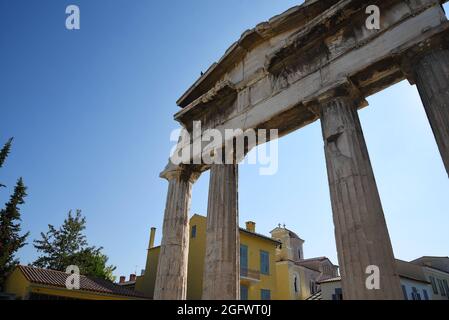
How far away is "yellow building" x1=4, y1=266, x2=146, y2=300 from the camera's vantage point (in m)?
17.6

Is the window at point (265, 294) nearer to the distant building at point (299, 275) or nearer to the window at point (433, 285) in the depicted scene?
the distant building at point (299, 275)

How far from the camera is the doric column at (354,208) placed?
4.89 metres

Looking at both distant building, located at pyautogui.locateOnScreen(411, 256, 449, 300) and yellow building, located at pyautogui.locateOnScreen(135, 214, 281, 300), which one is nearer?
yellow building, located at pyautogui.locateOnScreen(135, 214, 281, 300)

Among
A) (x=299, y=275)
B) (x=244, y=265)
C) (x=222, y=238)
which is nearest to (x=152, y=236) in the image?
(x=244, y=265)

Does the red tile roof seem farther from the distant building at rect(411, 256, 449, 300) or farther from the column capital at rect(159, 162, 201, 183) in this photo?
the distant building at rect(411, 256, 449, 300)

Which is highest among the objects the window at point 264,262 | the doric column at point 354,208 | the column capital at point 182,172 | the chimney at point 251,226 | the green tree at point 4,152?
the green tree at point 4,152

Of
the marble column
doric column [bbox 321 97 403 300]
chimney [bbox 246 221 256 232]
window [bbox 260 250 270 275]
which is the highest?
chimney [bbox 246 221 256 232]

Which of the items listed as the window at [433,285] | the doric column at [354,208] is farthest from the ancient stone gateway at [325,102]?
the window at [433,285]

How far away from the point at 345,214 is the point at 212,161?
15.6ft

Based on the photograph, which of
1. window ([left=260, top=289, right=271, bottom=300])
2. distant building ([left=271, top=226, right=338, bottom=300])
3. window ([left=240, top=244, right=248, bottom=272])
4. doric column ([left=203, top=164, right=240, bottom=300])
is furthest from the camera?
distant building ([left=271, top=226, right=338, bottom=300])

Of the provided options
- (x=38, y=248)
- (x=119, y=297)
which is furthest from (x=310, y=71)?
(x=38, y=248)

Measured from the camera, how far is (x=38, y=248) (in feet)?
106

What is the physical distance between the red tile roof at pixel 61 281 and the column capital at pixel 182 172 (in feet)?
43.1

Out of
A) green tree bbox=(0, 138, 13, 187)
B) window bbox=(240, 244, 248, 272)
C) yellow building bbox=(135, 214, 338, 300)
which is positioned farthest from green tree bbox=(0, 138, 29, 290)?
window bbox=(240, 244, 248, 272)
